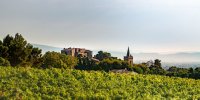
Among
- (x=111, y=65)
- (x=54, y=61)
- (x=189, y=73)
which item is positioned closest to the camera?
(x=54, y=61)

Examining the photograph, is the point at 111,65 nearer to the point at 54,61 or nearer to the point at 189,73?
the point at 189,73

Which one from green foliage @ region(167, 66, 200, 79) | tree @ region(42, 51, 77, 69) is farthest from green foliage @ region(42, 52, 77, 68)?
green foliage @ region(167, 66, 200, 79)

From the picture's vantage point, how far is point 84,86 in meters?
25.3

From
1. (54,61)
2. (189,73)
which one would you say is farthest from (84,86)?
(189,73)

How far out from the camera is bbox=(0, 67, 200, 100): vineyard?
73.3 feet

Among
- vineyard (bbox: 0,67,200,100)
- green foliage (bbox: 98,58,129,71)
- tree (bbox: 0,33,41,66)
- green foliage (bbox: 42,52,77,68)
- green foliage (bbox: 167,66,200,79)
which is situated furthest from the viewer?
green foliage (bbox: 98,58,129,71)

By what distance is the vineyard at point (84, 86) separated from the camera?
22331 mm

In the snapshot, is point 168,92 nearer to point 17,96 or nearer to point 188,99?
point 188,99

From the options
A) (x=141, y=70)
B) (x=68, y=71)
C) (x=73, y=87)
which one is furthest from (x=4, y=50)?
(x=141, y=70)

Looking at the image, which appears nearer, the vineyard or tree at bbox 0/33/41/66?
the vineyard

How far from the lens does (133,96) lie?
22.6 meters

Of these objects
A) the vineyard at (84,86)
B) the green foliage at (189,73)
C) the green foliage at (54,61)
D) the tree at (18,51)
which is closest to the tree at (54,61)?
the green foliage at (54,61)

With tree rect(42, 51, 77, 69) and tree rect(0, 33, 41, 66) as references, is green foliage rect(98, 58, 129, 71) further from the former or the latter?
tree rect(0, 33, 41, 66)

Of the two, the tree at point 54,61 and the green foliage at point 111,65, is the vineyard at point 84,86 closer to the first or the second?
the tree at point 54,61
